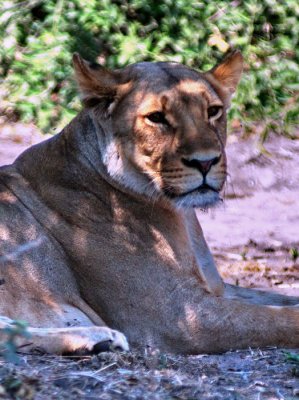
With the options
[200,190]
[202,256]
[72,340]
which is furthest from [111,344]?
[202,256]

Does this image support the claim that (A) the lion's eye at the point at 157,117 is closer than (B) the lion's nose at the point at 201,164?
No

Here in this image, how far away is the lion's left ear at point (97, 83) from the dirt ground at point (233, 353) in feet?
2.89

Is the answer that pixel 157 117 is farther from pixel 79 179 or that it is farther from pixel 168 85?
pixel 79 179

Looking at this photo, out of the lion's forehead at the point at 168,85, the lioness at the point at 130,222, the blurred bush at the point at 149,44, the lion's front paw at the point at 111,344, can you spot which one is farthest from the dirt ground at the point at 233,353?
the lion's forehead at the point at 168,85

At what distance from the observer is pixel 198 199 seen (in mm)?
4711

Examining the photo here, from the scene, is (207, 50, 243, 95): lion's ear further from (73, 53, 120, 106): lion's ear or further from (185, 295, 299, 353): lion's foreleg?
(185, 295, 299, 353): lion's foreleg

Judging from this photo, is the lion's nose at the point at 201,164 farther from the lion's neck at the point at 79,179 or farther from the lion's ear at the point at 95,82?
the lion's ear at the point at 95,82

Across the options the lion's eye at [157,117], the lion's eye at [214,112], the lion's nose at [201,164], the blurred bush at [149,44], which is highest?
the lion's eye at [157,117]

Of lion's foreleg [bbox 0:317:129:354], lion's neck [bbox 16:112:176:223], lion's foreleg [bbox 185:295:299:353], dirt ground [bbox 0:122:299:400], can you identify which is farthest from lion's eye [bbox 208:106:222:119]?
lion's foreleg [bbox 0:317:129:354]

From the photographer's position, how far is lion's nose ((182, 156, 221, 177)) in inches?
182

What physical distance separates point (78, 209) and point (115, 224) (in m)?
0.19

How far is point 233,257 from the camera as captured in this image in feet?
22.6

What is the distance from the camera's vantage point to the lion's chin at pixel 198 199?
15.4ft

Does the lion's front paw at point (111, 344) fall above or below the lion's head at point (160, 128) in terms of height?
below
